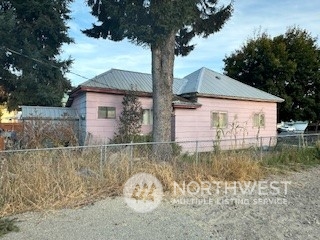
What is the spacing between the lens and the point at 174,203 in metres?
6.13

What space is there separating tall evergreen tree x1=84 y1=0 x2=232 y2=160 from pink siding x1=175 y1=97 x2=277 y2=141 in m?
4.90

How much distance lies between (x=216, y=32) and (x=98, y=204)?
28.1 ft

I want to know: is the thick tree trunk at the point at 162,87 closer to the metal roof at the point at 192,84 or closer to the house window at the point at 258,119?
the metal roof at the point at 192,84

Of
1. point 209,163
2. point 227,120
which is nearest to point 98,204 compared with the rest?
point 209,163

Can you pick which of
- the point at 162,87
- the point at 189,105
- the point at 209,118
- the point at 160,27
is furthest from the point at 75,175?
the point at 209,118

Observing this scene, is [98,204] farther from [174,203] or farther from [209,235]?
[209,235]

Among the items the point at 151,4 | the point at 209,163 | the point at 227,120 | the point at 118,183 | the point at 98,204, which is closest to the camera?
the point at 98,204

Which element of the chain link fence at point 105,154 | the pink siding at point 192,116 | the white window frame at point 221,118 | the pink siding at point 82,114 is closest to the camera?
the chain link fence at point 105,154

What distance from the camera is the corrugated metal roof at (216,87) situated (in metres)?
17.2

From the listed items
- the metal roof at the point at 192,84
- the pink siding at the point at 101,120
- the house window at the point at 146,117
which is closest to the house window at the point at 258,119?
the metal roof at the point at 192,84

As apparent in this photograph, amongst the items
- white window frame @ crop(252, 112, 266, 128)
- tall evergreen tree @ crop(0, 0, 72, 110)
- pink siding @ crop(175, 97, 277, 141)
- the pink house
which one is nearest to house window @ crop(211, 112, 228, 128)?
the pink house

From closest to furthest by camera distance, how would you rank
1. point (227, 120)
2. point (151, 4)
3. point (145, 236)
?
point (145, 236)
point (151, 4)
point (227, 120)

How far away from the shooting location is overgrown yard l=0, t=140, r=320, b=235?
18.9ft

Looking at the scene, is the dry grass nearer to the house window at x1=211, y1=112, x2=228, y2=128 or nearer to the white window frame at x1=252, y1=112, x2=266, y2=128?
the house window at x1=211, y1=112, x2=228, y2=128
